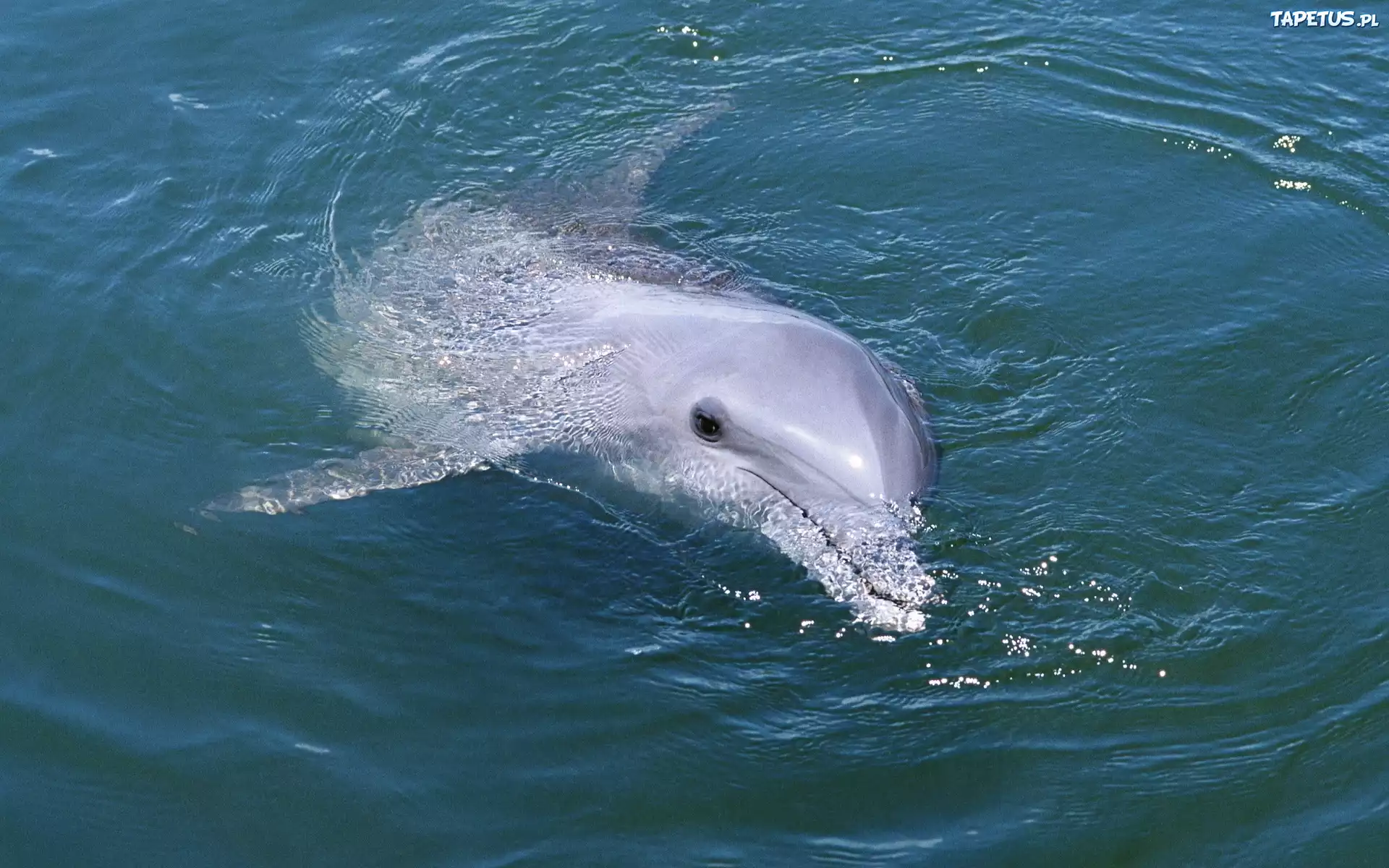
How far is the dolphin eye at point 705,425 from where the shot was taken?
934 cm

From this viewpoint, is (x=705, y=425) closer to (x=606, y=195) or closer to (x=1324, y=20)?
(x=606, y=195)

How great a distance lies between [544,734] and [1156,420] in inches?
205

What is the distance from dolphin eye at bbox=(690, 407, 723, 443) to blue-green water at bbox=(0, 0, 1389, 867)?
0.76 m

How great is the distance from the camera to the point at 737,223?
A: 12.9m

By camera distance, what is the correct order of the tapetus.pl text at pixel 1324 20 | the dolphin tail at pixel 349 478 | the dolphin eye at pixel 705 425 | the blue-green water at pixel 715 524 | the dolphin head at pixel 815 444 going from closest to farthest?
the blue-green water at pixel 715 524
the dolphin head at pixel 815 444
the dolphin eye at pixel 705 425
the dolphin tail at pixel 349 478
the tapetus.pl text at pixel 1324 20

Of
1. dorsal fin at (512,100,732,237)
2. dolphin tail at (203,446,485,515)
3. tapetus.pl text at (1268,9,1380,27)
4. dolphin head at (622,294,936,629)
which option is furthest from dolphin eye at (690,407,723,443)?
tapetus.pl text at (1268,9,1380,27)

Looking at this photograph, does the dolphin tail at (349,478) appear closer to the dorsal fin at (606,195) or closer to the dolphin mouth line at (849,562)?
the dorsal fin at (606,195)

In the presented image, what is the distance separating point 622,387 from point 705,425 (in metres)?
0.93

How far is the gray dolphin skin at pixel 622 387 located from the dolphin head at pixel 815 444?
0.01 meters

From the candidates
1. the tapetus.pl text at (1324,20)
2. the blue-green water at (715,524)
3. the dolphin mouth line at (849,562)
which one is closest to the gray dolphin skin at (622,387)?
the dolphin mouth line at (849,562)

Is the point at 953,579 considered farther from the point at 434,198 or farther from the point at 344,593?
the point at 434,198

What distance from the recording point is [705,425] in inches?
371

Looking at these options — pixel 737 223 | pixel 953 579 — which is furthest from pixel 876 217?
pixel 953 579

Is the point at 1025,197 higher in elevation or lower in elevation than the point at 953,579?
higher
